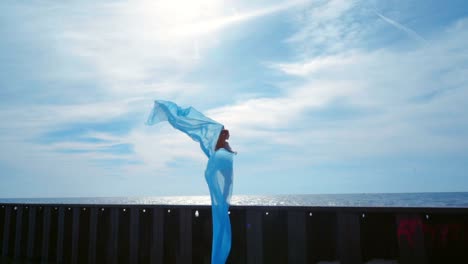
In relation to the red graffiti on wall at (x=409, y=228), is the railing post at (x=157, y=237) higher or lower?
lower

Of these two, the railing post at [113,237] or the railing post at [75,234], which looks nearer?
the railing post at [113,237]

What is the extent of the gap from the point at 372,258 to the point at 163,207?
Answer: 4.06 metres

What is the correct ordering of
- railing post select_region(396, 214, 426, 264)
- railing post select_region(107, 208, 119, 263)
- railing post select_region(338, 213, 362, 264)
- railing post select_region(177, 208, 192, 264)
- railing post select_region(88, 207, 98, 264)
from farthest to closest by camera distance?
1. railing post select_region(88, 207, 98, 264)
2. railing post select_region(107, 208, 119, 263)
3. railing post select_region(177, 208, 192, 264)
4. railing post select_region(338, 213, 362, 264)
5. railing post select_region(396, 214, 426, 264)

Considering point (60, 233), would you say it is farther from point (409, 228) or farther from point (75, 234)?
point (409, 228)

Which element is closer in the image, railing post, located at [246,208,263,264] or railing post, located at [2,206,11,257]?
railing post, located at [246,208,263,264]

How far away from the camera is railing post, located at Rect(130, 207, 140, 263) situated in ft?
26.0

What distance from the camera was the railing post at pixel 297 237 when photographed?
6220 mm

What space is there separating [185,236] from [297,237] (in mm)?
2315

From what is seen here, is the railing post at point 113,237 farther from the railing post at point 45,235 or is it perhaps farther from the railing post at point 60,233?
the railing post at point 45,235

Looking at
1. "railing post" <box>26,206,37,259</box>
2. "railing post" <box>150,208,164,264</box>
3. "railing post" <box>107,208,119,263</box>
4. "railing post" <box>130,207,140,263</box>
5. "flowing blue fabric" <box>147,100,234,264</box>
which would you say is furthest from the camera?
"railing post" <box>26,206,37,259</box>

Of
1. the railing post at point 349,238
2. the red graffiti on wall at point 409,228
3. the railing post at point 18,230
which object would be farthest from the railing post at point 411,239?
the railing post at point 18,230

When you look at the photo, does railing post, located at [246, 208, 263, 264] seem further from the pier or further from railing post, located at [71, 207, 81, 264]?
railing post, located at [71, 207, 81, 264]

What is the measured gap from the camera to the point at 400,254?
5.46 meters

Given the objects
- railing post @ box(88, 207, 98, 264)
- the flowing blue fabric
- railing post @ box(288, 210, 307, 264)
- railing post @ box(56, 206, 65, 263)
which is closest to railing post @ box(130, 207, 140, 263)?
railing post @ box(88, 207, 98, 264)
